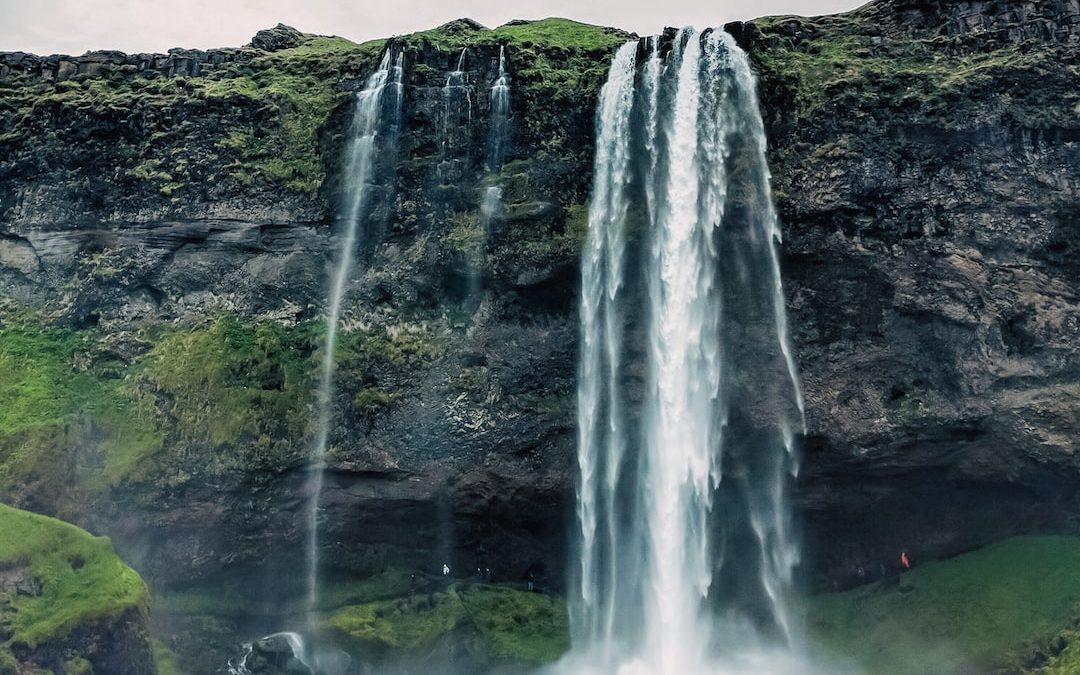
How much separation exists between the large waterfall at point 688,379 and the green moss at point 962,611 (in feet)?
6.46

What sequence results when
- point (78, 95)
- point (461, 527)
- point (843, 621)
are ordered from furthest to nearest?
point (78, 95), point (461, 527), point (843, 621)

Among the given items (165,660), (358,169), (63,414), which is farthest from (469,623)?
(358,169)

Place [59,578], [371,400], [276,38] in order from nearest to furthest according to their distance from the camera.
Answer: [59,578]
[371,400]
[276,38]

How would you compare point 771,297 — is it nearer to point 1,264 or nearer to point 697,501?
point 697,501

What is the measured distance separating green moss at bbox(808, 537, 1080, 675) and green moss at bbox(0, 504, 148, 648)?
19.9 metres

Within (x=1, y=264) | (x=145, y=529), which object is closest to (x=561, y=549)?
(x=145, y=529)

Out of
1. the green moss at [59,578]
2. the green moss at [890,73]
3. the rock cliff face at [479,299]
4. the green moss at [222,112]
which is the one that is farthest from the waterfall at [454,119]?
the green moss at [59,578]

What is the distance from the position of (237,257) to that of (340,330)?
15.6 feet

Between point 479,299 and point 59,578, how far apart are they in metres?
15.1

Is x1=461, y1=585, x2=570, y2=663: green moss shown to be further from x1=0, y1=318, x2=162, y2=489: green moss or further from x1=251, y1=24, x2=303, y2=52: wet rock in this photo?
x1=251, y1=24, x2=303, y2=52: wet rock

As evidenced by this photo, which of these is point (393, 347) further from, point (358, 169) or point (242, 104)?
point (242, 104)

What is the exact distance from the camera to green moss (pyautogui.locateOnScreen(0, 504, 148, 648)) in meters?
24.8

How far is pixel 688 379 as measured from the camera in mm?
32250

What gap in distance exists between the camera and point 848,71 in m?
33.0
